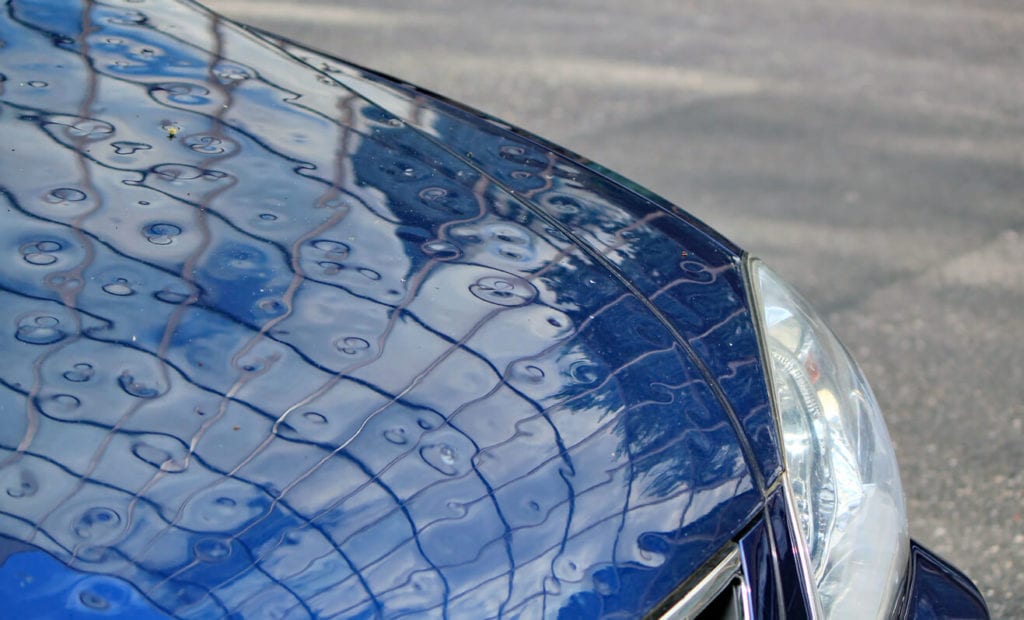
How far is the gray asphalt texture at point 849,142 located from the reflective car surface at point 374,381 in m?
1.28

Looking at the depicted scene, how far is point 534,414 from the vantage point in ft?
4.74

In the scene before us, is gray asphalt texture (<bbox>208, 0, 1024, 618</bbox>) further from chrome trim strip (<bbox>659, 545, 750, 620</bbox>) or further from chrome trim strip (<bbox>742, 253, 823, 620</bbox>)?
chrome trim strip (<bbox>659, 545, 750, 620</bbox>)

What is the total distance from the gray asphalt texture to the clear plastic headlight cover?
102 cm

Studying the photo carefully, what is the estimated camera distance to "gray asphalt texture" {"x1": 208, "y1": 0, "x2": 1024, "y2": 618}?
10.4 feet

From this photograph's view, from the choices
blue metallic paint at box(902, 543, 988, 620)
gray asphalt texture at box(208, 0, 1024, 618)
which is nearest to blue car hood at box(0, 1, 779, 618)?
blue metallic paint at box(902, 543, 988, 620)

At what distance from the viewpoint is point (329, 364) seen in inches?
56.8

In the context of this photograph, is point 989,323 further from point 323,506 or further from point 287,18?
point 287,18

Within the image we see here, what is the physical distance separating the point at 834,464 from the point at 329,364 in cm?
80

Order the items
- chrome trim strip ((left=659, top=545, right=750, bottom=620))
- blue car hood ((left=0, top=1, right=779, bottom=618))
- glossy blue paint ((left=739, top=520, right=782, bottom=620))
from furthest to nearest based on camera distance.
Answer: glossy blue paint ((left=739, top=520, right=782, bottom=620)), chrome trim strip ((left=659, top=545, right=750, bottom=620)), blue car hood ((left=0, top=1, right=779, bottom=618))

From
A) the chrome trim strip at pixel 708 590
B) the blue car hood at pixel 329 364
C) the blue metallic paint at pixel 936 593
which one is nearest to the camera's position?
the blue car hood at pixel 329 364

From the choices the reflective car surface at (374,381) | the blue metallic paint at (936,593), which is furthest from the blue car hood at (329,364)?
the blue metallic paint at (936,593)

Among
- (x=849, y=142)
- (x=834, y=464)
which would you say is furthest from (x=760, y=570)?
(x=849, y=142)

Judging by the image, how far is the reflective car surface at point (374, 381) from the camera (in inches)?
48.2

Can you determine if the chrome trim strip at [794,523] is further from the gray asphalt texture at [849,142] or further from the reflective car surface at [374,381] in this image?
the gray asphalt texture at [849,142]
